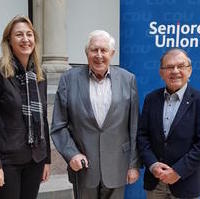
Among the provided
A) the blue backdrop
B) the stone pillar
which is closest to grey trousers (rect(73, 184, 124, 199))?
the blue backdrop

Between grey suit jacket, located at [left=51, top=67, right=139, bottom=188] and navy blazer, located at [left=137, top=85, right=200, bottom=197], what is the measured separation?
11 centimetres

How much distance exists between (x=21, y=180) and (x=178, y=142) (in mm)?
1013

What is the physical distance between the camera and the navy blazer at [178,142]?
96.1 inches

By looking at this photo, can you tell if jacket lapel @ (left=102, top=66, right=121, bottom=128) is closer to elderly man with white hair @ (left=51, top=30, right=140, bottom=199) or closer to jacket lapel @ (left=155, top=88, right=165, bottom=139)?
elderly man with white hair @ (left=51, top=30, right=140, bottom=199)

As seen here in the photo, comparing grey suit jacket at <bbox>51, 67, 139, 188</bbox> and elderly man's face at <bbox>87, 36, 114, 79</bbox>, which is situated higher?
elderly man's face at <bbox>87, 36, 114, 79</bbox>

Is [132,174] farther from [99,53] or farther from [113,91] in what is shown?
[99,53]

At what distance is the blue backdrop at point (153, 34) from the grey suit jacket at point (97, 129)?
1263 mm

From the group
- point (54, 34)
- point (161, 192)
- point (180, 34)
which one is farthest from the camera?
point (54, 34)

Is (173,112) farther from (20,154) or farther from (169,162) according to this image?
(20,154)

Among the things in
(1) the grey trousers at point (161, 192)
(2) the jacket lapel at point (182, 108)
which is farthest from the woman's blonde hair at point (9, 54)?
(1) the grey trousers at point (161, 192)

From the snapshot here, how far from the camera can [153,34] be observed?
12.6 ft

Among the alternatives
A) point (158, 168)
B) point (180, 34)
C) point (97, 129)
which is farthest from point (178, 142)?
point (180, 34)

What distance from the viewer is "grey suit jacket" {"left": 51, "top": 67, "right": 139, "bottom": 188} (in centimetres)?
259

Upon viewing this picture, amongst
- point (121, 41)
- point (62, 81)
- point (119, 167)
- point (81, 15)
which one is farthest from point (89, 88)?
point (81, 15)
